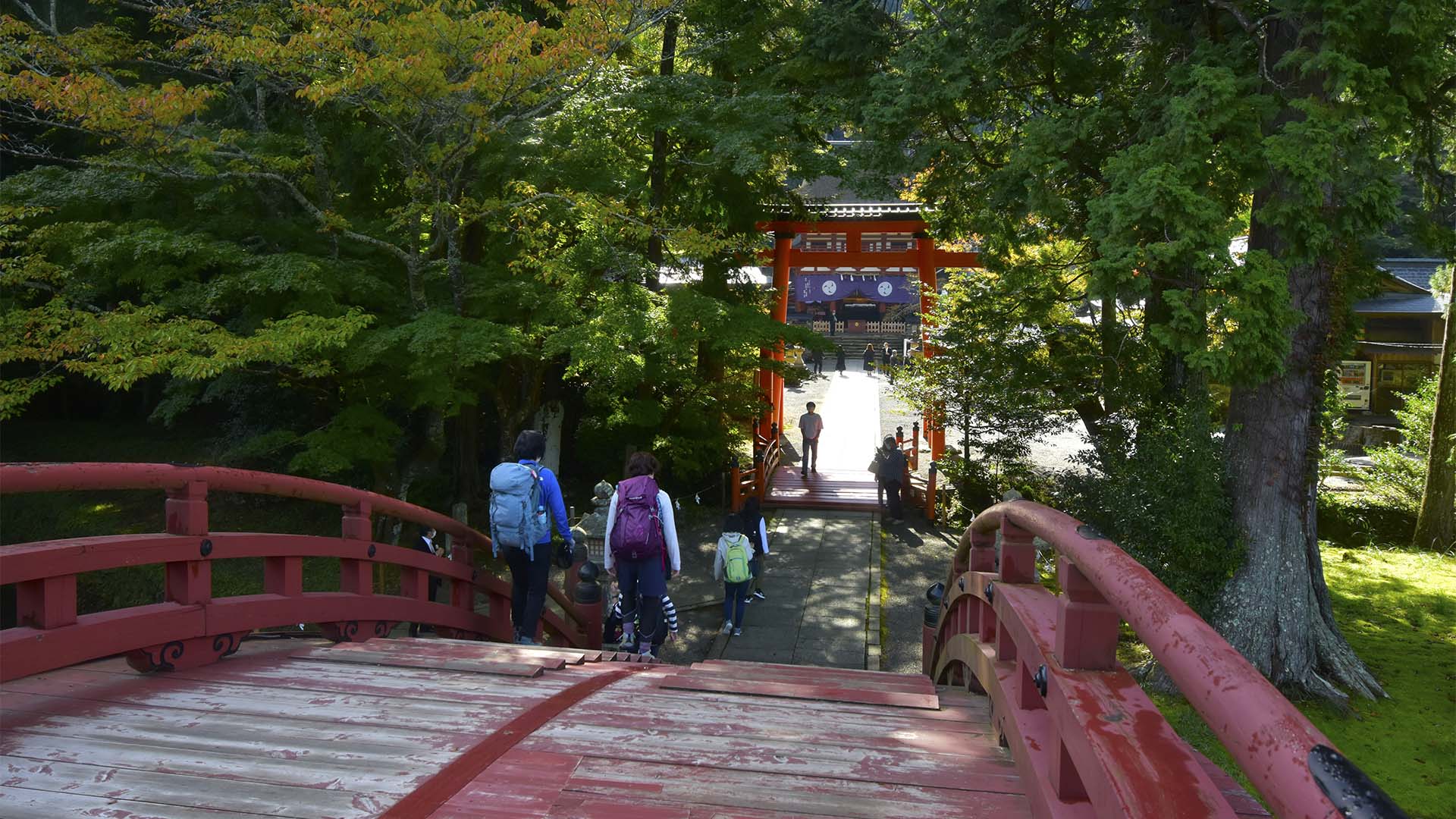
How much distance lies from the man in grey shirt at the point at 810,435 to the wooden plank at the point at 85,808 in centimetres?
1620

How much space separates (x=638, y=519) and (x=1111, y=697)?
4.32m

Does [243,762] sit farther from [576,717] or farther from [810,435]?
[810,435]

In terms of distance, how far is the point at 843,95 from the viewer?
11945mm

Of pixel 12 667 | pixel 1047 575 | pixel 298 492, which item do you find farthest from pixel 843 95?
pixel 12 667

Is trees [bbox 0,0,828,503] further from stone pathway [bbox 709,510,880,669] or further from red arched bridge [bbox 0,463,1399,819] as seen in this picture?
red arched bridge [bbox 0,463,1399,819]

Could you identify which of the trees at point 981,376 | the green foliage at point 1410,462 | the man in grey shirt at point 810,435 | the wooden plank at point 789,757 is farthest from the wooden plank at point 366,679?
the green foliage at point 1410,462

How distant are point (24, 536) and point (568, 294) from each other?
11.0 metres

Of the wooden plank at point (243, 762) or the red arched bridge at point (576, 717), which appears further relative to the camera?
the wooden plank at point (243, 762)

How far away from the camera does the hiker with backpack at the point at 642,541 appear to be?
20.0 ft

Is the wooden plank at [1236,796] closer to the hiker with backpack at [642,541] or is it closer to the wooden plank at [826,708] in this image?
the wooden plank at [826,708]

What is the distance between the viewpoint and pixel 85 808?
2348 mm

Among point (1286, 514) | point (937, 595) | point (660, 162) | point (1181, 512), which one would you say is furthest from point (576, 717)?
point (660, 162)

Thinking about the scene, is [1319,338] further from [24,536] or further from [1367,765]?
[24,536]

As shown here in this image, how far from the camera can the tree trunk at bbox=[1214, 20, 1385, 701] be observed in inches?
356
